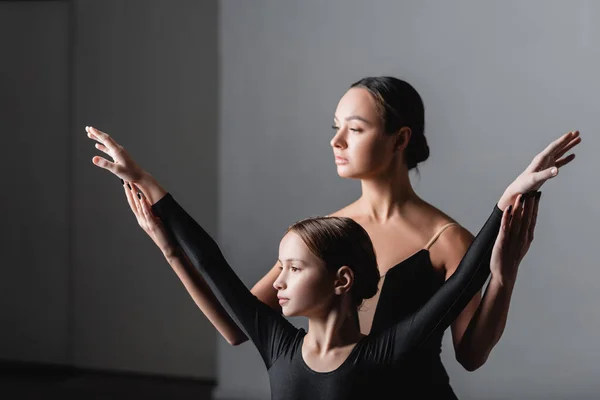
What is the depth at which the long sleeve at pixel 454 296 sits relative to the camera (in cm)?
165

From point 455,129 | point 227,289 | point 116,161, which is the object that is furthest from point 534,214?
point 455,129

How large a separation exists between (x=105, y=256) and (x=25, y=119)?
1.17m

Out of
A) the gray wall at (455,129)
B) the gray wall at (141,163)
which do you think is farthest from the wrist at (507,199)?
the gray wall at (141,163)

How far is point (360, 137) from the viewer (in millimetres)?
1951

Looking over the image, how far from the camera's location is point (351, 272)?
173cm

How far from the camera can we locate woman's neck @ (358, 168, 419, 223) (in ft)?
6.67

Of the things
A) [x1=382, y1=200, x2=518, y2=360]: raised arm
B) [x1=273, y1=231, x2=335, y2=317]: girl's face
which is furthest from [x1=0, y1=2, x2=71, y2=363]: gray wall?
[x1=382, y1=200, x2=518, y2=360]: raised arm

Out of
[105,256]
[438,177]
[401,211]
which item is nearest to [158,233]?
[401,211]

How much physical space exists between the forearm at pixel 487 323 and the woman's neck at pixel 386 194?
0.36 meters

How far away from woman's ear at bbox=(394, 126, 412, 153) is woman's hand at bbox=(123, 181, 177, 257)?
590 mm

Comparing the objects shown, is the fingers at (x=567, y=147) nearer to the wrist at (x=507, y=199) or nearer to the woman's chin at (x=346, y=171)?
the wrist at (x=507, y=199)

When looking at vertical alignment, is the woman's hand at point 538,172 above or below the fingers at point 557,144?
below

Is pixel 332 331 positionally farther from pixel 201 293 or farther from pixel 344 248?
pixel 201 293

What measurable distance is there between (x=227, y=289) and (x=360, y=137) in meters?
0.48
